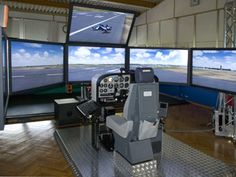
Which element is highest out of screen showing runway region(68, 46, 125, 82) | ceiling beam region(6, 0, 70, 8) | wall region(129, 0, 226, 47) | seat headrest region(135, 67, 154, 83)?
ceiling beam region(6, 0, 70, 8)

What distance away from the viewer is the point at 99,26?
532 cm

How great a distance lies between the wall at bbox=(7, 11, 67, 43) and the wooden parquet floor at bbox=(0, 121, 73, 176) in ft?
17.4

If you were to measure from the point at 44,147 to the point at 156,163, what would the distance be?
1.79 m

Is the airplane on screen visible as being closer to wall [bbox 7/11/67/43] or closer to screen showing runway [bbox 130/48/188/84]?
screen showing runway [bbox 130/48/188/84]

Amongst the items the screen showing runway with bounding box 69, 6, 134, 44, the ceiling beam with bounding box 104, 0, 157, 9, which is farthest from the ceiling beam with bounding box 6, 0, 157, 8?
the screen showing runway with bounding box 69, 6, 134, 44

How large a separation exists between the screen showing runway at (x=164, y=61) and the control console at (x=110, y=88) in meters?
2.06

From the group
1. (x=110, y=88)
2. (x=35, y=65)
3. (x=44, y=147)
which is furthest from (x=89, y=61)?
(x=44, y=147)

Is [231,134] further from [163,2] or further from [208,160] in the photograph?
[163,2]

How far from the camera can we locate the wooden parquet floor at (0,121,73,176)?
310 cm

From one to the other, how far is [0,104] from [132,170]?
1713mm

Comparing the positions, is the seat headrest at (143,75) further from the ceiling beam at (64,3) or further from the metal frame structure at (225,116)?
the ceiling beam at (64,3)

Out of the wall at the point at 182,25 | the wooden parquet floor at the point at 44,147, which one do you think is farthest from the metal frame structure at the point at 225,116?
the wall at the point at 182,25

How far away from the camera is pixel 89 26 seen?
17.1ft

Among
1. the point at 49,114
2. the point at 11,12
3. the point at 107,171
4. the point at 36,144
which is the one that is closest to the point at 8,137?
the point at 36,144
